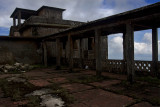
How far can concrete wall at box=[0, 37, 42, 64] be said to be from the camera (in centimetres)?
1214

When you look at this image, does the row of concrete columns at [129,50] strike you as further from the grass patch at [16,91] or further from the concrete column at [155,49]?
the grass patch at [16,91]

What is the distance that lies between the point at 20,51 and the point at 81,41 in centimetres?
608

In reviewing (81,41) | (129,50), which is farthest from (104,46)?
(129,50)

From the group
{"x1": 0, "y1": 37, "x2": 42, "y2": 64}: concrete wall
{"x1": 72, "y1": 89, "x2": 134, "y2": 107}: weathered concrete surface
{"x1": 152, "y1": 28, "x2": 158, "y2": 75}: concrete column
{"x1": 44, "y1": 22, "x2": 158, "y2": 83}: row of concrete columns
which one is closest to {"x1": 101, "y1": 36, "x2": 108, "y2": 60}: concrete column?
{"x1": 0, "y1": 37, "x2": 42, "y2": 64}: concrete wall

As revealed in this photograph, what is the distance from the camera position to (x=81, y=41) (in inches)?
470

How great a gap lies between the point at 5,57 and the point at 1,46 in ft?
3.43

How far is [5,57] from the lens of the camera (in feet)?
39.8

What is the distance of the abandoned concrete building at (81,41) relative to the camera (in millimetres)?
5527

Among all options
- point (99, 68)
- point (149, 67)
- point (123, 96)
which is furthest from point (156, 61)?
point (123, 96)

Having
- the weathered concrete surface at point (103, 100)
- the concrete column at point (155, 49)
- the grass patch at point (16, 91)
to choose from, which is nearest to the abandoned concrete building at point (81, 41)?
the concrete column at point (155, 49)

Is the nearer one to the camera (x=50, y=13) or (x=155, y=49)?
(x=155, y=49)

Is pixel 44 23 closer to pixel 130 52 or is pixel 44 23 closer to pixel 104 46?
pixel 104 46

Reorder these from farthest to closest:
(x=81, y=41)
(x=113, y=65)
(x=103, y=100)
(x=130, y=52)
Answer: (x=81, y=41)
(x=113, y=65)
(x=130, y=52)
(x=103, y=100)

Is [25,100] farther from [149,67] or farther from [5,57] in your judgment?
[5,57]
